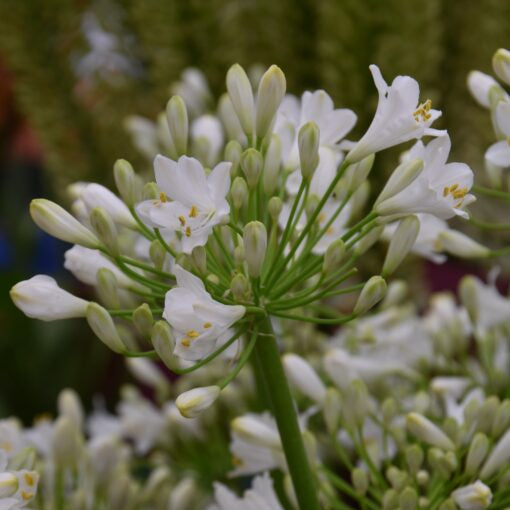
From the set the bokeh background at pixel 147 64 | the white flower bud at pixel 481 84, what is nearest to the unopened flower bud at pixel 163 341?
the white flower bud at pixel 481 84

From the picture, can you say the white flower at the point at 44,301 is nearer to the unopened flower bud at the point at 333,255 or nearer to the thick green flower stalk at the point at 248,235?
the thick green flower stalk at the point at 248,235

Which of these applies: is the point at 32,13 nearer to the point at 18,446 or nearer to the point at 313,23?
the point at 313,23

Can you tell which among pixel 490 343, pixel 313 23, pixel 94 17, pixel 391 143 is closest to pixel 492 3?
pixel 313 23

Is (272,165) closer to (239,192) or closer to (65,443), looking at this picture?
(239,192)

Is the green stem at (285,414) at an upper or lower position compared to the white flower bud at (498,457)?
upper

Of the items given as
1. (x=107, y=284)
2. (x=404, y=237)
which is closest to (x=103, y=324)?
(x=107, y=284)
